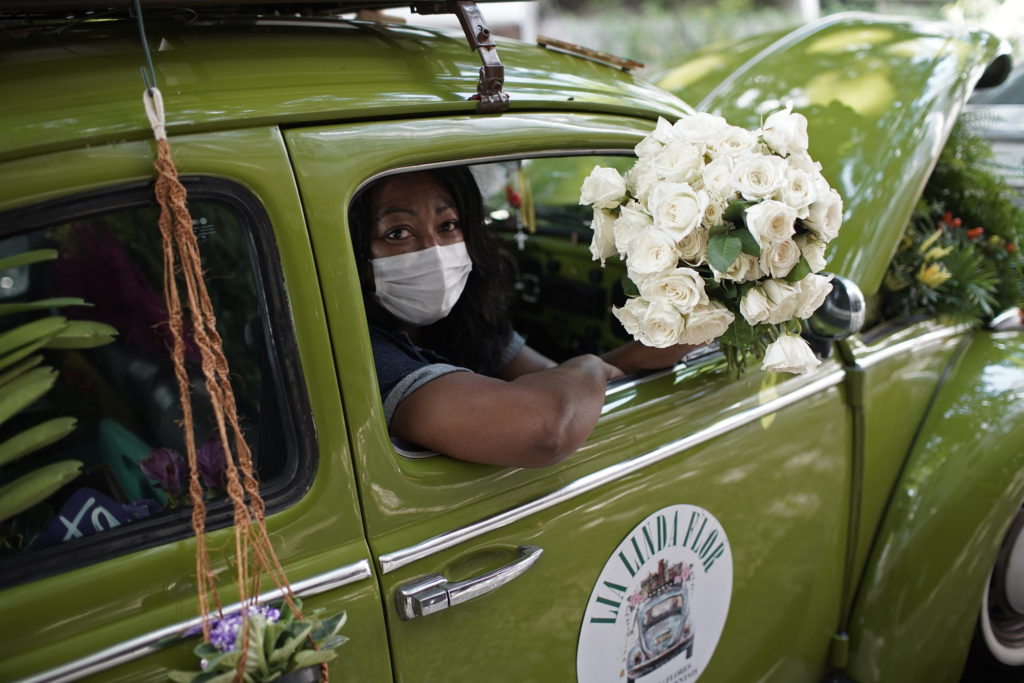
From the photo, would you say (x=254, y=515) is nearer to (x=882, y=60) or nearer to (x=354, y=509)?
(x=354, y=509)

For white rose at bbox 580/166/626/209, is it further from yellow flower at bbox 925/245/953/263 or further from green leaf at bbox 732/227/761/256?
yellow flower at bbox 925/245/953/263

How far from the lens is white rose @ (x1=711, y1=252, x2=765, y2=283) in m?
1.58

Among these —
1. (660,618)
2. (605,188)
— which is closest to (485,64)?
(605,188)

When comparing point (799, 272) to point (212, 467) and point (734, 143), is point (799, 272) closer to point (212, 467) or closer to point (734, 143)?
point (734, 143)

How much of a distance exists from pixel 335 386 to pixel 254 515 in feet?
0.80

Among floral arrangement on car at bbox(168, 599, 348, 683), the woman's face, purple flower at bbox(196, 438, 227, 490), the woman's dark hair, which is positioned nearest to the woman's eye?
the woman's face

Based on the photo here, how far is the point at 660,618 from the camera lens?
186cm

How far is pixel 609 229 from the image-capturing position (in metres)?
1.74

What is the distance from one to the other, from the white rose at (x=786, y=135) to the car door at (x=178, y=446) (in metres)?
0.95

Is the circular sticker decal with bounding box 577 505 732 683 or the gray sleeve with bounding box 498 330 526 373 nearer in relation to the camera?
the circular sticker decal with bounding box 577 505 732 683

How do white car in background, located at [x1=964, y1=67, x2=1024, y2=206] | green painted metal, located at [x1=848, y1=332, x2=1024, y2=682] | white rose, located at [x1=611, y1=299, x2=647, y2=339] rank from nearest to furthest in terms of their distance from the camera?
white rose, located at [x1=611, y1=299, x2=647, y2=339]
green painted metal, located at [x1=848, y1=332, x2=1024, y2=682]
white car in background, located at [x1=964, y1=67, x2=1024, y2=206]

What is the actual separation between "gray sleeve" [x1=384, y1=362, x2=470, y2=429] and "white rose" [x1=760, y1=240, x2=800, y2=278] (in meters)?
0.66

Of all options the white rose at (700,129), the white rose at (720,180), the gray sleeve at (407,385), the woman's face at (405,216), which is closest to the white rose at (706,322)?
the white rose at (720,180)

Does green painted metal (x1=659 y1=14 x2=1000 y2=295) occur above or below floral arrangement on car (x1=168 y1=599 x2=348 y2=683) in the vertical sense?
above
